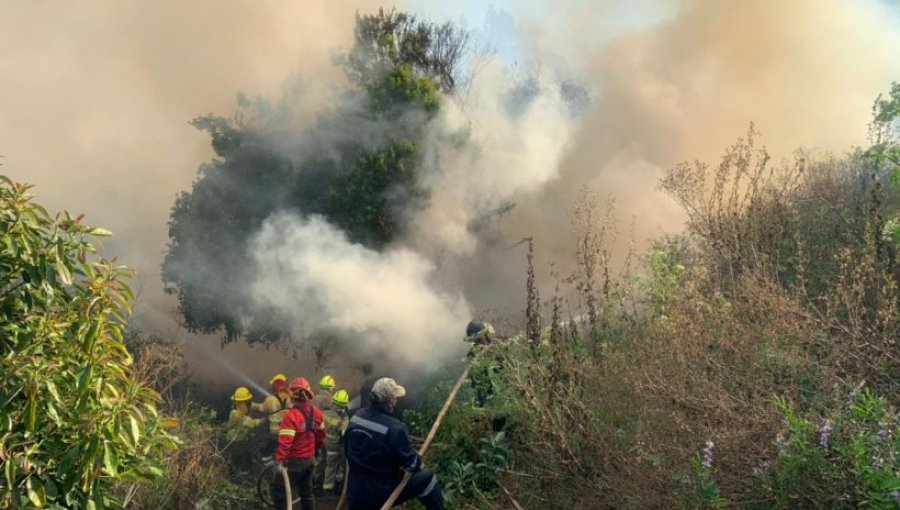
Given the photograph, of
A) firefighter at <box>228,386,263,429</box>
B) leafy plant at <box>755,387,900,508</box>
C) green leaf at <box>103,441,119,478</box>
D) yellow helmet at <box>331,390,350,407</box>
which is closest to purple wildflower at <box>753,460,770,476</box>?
leafy plant at <box>755,387,900,508</box>

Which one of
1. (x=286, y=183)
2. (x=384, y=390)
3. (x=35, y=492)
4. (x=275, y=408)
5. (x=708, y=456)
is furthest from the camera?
(x=286, y=183)

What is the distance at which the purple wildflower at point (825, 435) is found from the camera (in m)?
3.88

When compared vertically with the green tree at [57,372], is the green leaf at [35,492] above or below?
below

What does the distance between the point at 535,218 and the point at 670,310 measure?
11279 millimetres

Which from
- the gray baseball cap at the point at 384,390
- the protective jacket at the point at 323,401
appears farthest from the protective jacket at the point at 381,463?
the protective jacket at the point at 323,401

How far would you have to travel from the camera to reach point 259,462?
953 centimetres

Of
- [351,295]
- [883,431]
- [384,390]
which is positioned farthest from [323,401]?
[883,431]

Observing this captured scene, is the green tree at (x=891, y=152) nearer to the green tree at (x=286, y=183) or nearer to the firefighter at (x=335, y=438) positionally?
the firefighter at (x=335, y=438)

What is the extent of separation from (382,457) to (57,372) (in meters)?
2.73

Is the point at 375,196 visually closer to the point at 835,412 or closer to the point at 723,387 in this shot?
the point at 723,387

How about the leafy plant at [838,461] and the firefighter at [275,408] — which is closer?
the leafy plant at [838,461]

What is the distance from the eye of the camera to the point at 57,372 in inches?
141

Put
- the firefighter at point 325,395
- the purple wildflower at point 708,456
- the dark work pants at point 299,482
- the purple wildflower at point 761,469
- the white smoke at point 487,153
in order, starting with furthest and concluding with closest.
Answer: the white smoke at point 487,153
the firefighter at point 325,395
the dark work pants at point 299,482
the purple wildflower at point 708,456
the purple wildflower at point 761,469

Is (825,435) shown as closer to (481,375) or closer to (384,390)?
(384,390)
